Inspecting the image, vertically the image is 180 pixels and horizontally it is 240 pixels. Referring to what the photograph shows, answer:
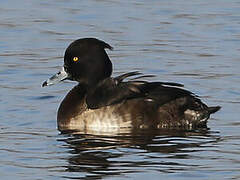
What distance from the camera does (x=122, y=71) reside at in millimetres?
15406

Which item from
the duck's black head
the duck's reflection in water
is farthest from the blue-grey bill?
the duck's reflection in water

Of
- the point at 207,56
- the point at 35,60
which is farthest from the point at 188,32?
the point at 35,60

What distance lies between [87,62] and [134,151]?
2.23 m

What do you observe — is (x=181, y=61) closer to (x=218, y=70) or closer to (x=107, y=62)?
(x=218, y=70)

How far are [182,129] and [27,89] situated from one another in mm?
2769

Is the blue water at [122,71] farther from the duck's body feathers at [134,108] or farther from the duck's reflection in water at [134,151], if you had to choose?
the duck's body feathers at [134,108]

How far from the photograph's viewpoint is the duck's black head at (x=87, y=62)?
12.8 metres

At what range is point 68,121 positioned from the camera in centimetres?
1246

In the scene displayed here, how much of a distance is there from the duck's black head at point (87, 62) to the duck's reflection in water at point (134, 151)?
1084mm

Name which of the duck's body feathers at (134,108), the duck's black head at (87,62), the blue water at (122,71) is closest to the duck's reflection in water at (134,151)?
the blue water at (122,71)

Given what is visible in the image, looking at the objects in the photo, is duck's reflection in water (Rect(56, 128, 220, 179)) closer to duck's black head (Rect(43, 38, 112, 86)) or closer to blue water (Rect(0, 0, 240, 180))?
blue water (Rect(0, 0, 240, 180))

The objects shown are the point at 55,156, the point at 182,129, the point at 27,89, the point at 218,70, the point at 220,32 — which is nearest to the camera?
the point at 55,156

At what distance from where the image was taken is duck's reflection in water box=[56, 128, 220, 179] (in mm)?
10164

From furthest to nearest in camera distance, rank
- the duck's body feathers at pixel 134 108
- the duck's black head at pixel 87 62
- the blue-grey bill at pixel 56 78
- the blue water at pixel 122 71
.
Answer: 1. the blue-grey bill at pixel 56 78
2. the duck's black head at pixel 87 62
3. the duck's body feathers at pixel 134 108
4. the blue water at pixel 122 71
